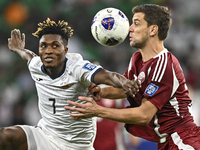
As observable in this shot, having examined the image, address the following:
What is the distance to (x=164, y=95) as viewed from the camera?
9.99 feet

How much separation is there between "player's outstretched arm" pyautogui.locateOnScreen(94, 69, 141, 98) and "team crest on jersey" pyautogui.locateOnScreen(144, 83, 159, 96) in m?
0.36

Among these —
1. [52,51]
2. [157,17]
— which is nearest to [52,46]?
[52,51]

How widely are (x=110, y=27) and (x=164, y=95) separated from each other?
0.94 m

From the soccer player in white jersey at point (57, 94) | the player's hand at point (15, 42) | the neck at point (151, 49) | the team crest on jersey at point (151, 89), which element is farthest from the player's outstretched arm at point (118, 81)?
the player's hand at point (15, 42)

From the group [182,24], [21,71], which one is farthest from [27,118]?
[182,24]

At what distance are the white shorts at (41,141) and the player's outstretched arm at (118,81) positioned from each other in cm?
84

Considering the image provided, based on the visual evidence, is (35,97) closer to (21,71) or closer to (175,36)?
(21,71)

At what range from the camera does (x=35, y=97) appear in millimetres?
6516

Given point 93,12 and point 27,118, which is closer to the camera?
point 27,118

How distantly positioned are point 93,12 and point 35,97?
2447mm

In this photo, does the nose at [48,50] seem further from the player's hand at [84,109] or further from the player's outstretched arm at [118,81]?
the player's hand at [84,109]

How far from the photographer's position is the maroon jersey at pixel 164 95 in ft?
10.00

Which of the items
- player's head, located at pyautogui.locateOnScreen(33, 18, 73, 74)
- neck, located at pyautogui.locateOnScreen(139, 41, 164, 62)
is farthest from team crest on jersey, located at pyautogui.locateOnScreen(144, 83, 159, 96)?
player's head, located at pyautogui.locateOnScreen(33, 18, 73, 74)

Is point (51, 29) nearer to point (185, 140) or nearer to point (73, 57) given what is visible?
point (73, 57)
